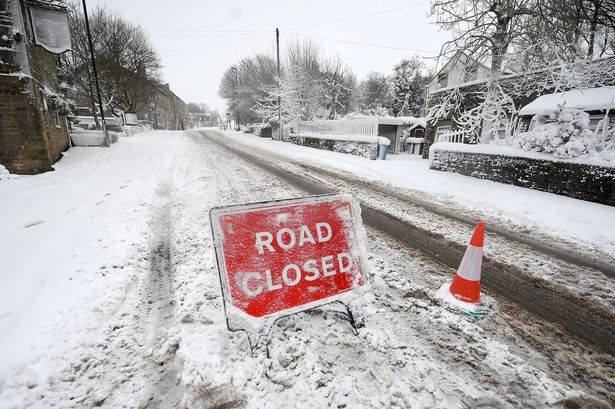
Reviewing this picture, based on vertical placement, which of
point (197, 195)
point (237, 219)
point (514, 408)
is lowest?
point (514, 408)

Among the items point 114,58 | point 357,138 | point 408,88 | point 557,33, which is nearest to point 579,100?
point 557,33

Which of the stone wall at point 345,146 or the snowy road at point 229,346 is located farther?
the stone wall at point 345,146

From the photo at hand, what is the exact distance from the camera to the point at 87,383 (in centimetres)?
178

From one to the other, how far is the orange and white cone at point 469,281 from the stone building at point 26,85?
10.5 m

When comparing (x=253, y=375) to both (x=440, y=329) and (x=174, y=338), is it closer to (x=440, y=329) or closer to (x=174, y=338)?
(x=174, y=338)

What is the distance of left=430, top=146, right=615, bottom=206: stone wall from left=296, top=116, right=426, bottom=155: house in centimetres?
552

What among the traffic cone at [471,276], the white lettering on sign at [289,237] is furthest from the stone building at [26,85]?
the traffic cone at [471,276]

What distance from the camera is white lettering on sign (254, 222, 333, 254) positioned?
83.4 inches

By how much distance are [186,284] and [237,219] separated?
1.29m

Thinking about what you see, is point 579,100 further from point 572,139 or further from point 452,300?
point 452,300

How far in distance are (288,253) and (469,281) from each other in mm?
1780

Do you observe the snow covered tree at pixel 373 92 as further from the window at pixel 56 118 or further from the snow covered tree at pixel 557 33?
the window at pixel 56 118

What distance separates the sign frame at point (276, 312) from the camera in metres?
1.95

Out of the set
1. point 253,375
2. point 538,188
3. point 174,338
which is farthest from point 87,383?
point 538,188
